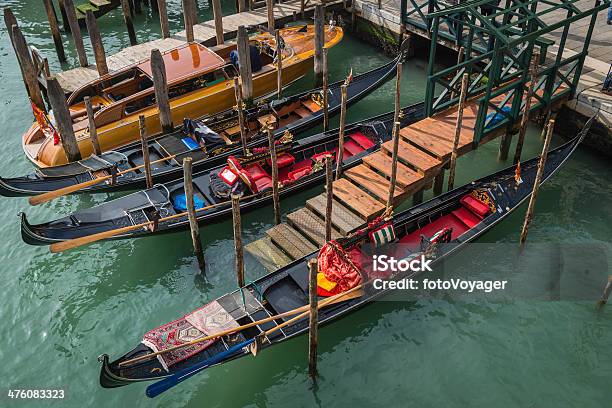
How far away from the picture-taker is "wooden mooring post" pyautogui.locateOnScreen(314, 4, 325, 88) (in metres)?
16.0

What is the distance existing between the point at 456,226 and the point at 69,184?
881 centimetres

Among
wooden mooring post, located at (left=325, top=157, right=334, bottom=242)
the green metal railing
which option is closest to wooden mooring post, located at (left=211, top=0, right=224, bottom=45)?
the green metal railing

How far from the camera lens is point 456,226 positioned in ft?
40.2

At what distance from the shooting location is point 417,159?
1251 centimetres

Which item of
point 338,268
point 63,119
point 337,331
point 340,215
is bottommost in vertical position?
point 337,331

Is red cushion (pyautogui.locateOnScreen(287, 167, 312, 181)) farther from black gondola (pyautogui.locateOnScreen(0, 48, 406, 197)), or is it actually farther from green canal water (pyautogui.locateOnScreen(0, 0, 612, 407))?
black gondola (pyautogui.locateOnScreen(0, 48, 406, 197))

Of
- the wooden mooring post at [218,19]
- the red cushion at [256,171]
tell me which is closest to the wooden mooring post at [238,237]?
the red cushion at [256,171]

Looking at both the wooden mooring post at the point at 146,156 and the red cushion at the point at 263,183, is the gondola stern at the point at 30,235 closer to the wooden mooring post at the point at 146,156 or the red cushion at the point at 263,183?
the wooden mooring post at the point at 146,156

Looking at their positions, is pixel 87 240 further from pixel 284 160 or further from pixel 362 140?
pixel 362 140

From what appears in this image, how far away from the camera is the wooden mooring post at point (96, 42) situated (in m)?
15.9

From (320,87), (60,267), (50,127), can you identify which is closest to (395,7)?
(320,87)

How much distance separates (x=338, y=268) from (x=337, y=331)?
4.35 feet

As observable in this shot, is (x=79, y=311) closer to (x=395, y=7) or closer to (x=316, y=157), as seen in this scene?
(x=316, y=157)

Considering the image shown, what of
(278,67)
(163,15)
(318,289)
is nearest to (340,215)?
(318,289)
